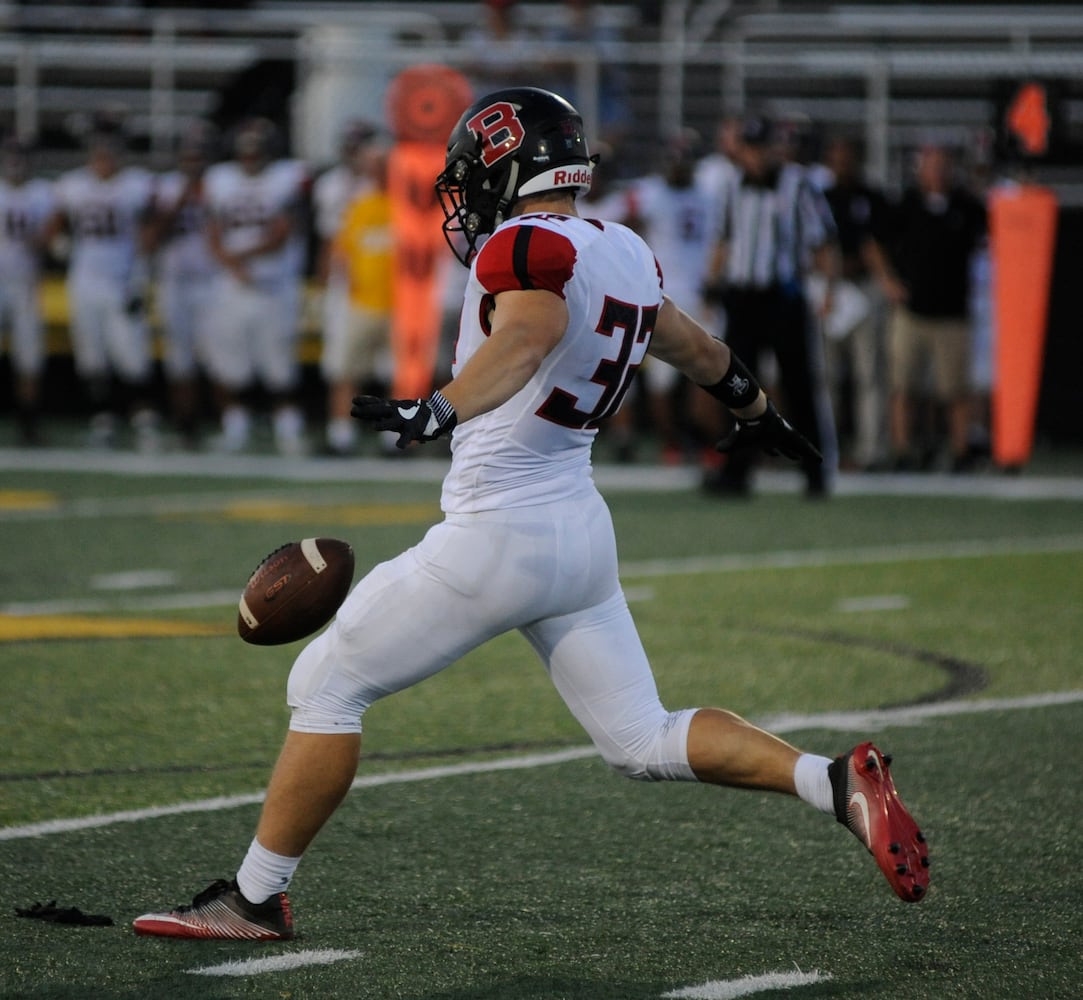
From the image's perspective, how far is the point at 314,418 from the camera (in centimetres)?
1670

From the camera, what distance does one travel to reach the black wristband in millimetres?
4258

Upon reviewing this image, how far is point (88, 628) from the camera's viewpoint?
7.20 metres

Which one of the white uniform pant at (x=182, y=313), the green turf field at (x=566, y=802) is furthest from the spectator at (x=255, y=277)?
the green turf field at (x=566, y=802)

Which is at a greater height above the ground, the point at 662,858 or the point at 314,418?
the point at 662,858

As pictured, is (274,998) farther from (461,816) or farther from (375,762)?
(375,762)

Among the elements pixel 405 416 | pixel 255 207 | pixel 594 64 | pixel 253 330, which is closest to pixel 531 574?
pixel 405 416

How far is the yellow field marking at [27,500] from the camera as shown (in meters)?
10.8

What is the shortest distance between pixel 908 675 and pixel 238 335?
28.6ft

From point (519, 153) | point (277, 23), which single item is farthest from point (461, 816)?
point (277, 23)

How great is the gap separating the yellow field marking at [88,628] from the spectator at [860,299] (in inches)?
246

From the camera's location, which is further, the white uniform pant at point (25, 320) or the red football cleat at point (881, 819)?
the white uniform pant at point (25, 320)

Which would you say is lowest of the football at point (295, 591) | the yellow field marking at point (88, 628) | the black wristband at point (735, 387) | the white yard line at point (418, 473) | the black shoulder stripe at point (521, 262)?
the white yard line at point (418, 473)

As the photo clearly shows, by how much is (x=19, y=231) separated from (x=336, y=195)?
2.23 m

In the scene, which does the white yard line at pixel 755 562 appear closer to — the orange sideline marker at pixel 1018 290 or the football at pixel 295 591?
the orange sideline marker at pixel 1018 290
